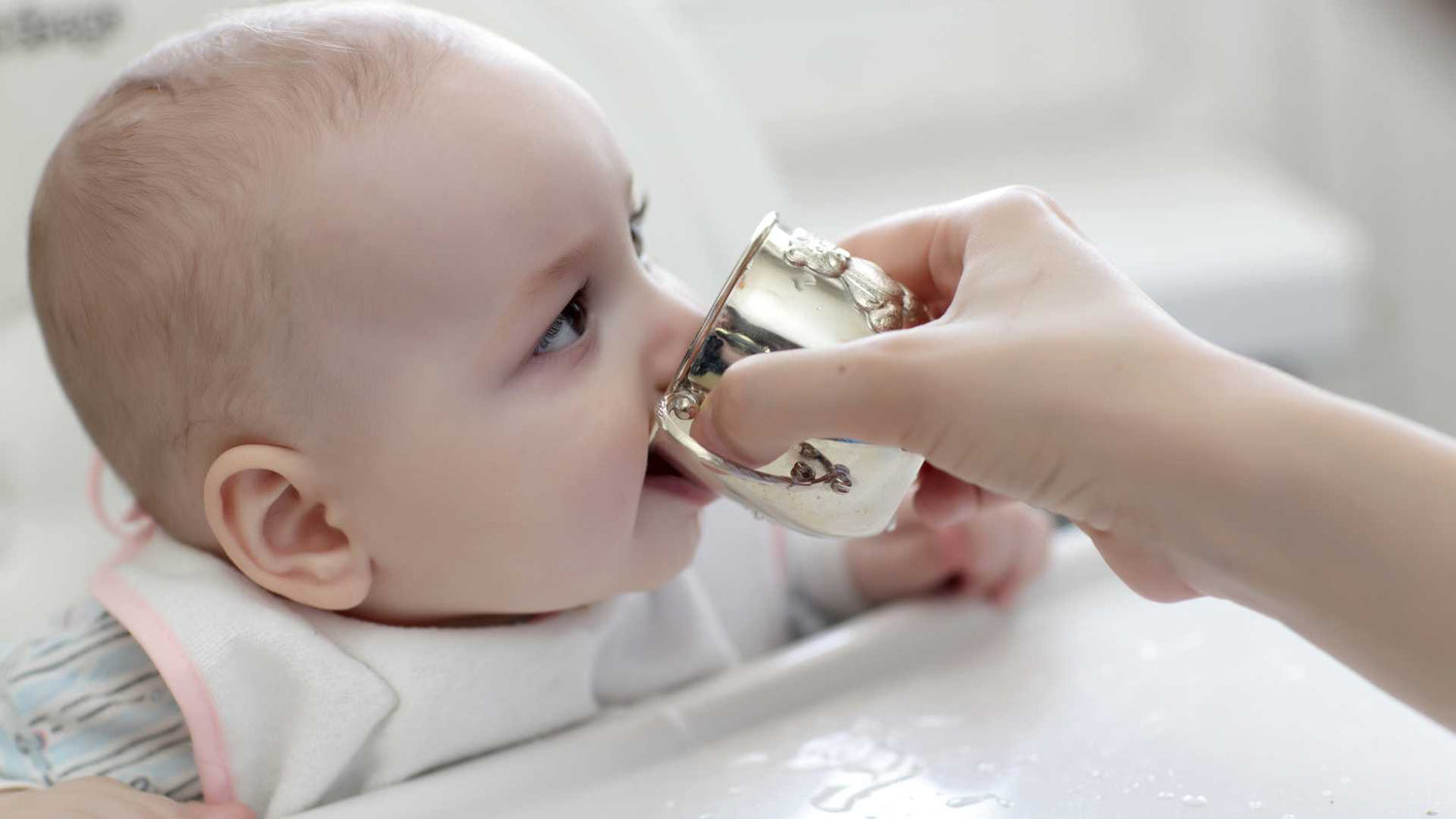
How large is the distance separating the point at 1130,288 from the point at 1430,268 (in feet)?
3.71

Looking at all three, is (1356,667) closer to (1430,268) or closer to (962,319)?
(962,319)

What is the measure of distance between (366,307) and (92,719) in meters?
0.25

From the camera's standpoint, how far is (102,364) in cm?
65

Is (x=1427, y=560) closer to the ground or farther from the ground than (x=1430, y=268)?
farther from the ground

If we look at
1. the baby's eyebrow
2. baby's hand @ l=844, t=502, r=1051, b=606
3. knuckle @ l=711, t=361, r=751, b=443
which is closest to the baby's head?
the baby's eyebrow

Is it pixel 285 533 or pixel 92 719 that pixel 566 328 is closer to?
pixel 285 533

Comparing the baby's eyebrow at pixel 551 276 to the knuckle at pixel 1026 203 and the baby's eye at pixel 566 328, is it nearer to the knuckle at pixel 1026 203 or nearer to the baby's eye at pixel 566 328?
the baby's eye at pixel 566 328

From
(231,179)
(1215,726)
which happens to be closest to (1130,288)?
(1215,726)

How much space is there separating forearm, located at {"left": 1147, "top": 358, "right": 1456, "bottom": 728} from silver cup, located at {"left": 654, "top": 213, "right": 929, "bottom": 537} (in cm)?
13

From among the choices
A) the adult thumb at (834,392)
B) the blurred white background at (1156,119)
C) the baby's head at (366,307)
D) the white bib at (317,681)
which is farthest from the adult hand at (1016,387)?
the blurred white background at (1156,119)

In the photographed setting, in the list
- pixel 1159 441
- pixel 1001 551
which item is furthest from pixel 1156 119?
pixel 1159 441

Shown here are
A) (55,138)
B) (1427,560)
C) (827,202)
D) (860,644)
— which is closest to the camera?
(1427,560)

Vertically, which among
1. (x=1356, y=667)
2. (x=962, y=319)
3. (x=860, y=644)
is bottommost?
(x=860, y=644)

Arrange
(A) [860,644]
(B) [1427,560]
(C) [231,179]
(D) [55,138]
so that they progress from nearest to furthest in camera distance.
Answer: (B) [1427,560] → (C) [231,179] → (A) [860,644] → (D) [55,138]
